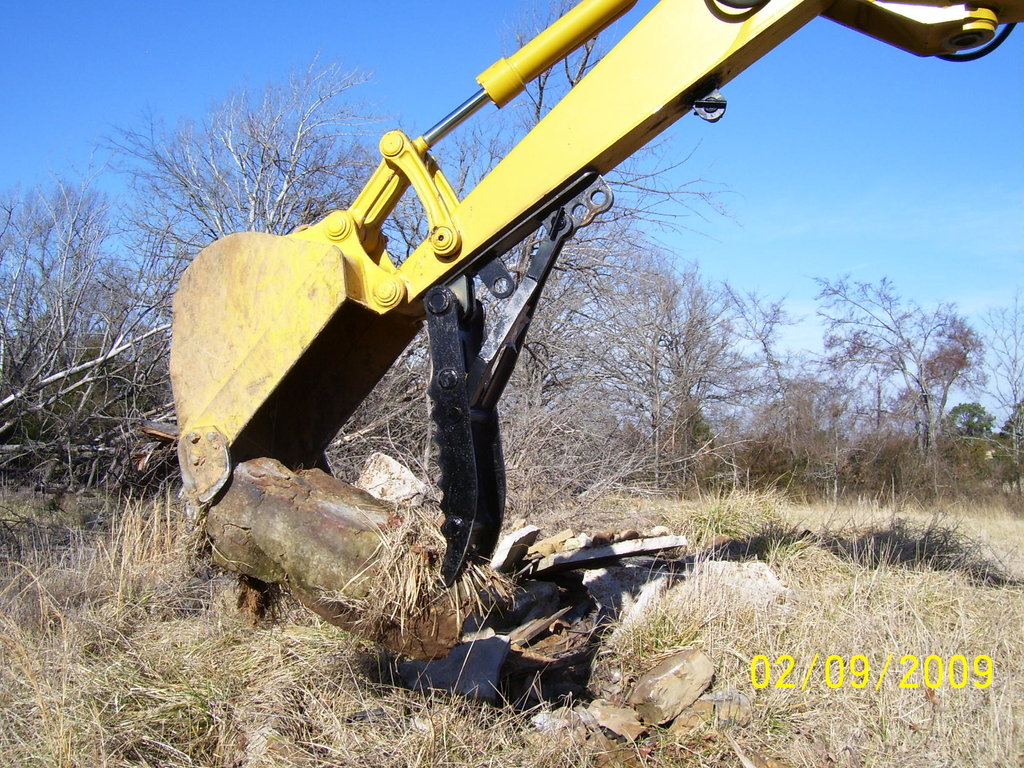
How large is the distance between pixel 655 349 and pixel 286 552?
44.3 ft

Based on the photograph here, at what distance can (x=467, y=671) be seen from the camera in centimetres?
384

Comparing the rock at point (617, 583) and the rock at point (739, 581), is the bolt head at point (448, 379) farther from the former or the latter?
the rock at point (739, 581)

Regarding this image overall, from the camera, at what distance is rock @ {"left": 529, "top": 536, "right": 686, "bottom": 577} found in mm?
4973

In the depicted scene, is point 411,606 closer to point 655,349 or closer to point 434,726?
point 434,726

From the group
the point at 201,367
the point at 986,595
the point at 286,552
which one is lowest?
the point at 986,595

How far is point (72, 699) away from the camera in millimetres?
3516

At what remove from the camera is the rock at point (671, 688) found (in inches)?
149

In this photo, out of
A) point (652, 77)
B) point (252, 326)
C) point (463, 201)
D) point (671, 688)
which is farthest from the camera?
point (671, 688)

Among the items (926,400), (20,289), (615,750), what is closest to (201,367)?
(615,750)

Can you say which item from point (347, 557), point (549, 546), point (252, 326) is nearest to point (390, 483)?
point (549, 546)

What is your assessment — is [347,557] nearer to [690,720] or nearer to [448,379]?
[448,379]

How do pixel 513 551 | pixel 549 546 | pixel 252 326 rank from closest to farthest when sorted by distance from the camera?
pixel 252 326 → pixel 513 551 → pixel 549 546

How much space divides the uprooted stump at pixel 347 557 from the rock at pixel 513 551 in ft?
4.59

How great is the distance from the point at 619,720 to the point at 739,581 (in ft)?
5.50
